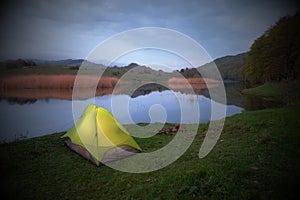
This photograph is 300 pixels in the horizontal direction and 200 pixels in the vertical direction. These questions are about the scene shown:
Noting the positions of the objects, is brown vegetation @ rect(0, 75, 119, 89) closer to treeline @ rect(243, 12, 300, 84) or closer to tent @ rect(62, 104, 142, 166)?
treeline @ rect(243, 12, 300, 84)

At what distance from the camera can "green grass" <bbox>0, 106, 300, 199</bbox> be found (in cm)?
472

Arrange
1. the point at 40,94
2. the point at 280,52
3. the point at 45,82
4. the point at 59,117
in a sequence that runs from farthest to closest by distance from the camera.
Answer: the point at 45,82 < the point at 40,94 < the point at 280,52 < the point at 59,117

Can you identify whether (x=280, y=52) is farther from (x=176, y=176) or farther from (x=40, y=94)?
(x=40, y=94)

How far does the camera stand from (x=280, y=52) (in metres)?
38.6

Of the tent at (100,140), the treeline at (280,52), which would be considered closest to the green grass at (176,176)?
the tent at (100,140)

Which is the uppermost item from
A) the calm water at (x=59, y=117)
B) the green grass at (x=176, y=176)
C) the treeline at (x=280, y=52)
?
the treeline at (x=280, y=52)

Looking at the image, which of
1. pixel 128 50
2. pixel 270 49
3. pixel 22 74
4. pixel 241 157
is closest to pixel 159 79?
pixel 270 49

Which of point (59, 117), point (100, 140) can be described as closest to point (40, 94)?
point (59, 117)

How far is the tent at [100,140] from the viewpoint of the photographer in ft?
26.0

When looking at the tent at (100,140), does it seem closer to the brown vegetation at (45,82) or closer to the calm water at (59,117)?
the calm water at (59,117)

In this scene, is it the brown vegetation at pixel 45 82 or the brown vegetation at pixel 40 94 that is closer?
the brown vegetation at pixel 40 94

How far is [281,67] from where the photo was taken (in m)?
39.6

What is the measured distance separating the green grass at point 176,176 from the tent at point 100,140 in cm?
46

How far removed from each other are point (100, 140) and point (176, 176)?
3988 millimetres
